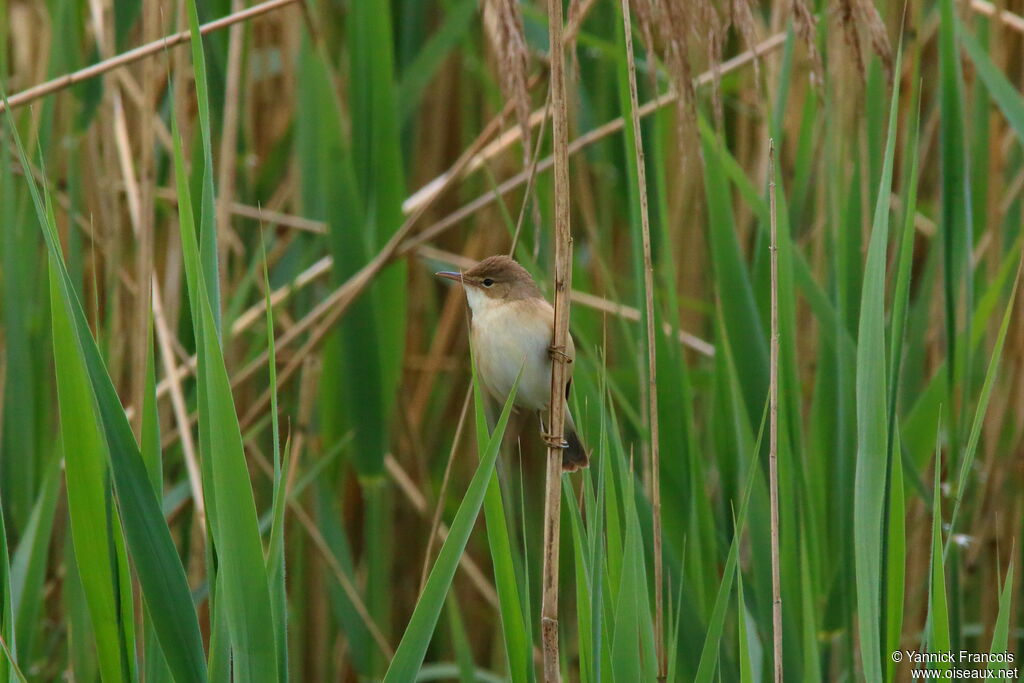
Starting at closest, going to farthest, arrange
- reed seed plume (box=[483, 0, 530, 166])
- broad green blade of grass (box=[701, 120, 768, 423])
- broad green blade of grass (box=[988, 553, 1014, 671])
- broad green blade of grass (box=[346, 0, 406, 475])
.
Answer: broad green blade of grass (box=[988, 553, 1014, 671])
reed seed plume (box=[483, 0, 530, 166])
broad green blade of grass (box=[701, 120, 768, 423])
broad green blade of grass (box=[346, 0, 406, 475])

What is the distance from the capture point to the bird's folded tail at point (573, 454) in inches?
78.5

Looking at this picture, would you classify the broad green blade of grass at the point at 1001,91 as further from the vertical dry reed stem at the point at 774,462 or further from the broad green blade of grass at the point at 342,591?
the broad green blade of grass at the point at 342,591

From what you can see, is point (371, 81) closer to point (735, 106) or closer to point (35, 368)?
point (35, 368)

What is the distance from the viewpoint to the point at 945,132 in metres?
2.04

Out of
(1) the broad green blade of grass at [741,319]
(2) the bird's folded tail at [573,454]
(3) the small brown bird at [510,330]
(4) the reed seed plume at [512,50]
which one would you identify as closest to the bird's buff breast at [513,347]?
(3) the small brown bird at [510,330]

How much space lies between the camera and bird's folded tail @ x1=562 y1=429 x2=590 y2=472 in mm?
1993

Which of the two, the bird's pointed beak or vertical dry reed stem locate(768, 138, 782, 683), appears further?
the bird's pointed beak

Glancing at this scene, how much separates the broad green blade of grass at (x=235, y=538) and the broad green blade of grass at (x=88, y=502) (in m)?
0.20

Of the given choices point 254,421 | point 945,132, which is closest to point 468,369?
point 254,421

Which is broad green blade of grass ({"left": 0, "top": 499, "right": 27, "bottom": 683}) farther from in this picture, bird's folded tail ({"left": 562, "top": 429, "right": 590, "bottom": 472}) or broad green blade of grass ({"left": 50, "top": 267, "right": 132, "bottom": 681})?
bird's folded tail ({"left": 562, "top": 429, "right": 590, "bottom": 472})

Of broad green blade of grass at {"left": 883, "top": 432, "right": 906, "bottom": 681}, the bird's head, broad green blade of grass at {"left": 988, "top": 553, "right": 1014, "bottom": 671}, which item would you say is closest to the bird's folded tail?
the bird's head

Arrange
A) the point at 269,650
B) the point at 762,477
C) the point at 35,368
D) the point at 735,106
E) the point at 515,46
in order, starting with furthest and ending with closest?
the point at 735,106, the point at 35,368, the point at 762,477, the point at 515,46, the point at 269,650

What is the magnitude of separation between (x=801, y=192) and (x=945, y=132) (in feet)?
1.24

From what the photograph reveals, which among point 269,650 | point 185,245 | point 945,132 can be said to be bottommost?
point 269,650
